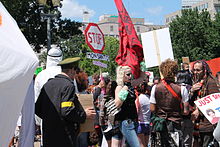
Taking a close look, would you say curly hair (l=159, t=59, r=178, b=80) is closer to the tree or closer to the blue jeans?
the blue jeans

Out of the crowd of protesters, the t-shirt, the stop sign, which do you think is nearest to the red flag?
the crowd of protesters

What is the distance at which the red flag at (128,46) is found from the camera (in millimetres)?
7102

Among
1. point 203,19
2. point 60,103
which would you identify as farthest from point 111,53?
point 60,103

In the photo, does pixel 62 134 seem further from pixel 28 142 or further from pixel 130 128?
pixel 130 128

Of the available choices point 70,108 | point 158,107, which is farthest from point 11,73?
point 158,107

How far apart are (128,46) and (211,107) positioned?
9.17ft

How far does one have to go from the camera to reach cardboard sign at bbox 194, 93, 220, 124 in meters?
5.07

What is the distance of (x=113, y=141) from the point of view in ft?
21.3

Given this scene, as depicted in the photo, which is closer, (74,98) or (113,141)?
(74,98)

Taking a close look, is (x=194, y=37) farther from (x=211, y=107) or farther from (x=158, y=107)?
(x=211, y=107)

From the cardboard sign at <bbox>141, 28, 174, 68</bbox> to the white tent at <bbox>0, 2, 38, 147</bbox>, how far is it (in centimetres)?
594

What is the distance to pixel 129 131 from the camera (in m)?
6.12

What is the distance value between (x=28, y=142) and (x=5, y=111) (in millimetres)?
1252

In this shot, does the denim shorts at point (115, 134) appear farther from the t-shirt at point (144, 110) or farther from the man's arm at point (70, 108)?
the man's arm at point (70, 108)
